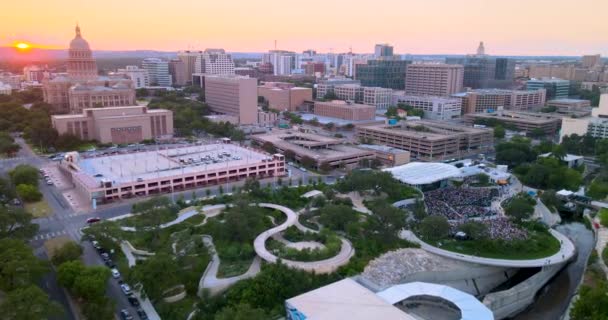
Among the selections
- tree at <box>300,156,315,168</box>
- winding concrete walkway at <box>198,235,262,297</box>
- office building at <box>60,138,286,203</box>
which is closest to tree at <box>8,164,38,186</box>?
office building at <box>60,138,286,203</box>

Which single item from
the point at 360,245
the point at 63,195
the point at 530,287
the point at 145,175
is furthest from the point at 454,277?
the point at 63,195

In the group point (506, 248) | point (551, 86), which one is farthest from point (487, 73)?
point (506, 248)

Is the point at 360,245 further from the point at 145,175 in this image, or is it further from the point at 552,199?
the point at 145,175

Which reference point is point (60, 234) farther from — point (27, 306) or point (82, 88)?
point (82, 88)

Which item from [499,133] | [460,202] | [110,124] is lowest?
[460,202]

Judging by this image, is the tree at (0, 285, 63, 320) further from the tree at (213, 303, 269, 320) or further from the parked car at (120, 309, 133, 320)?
the tree at (213, 303, 269, 320)

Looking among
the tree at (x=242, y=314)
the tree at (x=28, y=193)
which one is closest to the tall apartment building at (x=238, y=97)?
the tree at (x=28, y=193)
